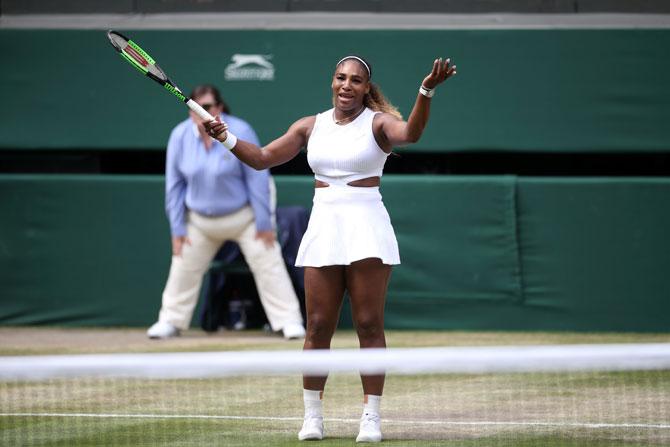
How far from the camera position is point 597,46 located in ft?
34.6

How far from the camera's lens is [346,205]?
6051mm

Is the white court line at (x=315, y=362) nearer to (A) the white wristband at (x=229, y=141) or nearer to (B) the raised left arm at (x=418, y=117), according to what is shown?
(B) the raised left arm at (x=418, y=117)

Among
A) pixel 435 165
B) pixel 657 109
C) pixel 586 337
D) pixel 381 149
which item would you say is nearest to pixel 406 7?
pixel 435 165

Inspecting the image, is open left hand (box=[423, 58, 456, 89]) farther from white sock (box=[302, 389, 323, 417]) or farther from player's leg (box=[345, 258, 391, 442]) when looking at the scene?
white sock (box=[302, 389, 323, 417])

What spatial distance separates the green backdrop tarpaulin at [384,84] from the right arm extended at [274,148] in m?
4.55

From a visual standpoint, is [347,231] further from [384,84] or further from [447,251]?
[384,84]

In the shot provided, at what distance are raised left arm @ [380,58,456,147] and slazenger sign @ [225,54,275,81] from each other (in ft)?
16.5

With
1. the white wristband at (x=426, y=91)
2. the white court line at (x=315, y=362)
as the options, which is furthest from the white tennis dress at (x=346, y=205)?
the white court line at (x=315, y=362)

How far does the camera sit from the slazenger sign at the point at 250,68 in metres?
11.0

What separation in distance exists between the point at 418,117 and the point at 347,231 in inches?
27.2

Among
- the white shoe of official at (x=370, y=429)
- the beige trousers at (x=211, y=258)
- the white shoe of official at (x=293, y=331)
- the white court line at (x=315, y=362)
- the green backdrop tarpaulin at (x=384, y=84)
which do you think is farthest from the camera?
the green backdrop tarpaulin at (x=384, y=84)

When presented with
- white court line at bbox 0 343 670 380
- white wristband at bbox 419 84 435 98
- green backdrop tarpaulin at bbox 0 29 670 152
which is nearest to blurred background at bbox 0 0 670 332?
green backdrop tarpaulin at bbox 0 29 670 152

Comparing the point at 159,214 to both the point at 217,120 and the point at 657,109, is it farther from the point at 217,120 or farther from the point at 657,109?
the point at 217,120

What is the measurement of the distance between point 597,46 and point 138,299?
4303mm
